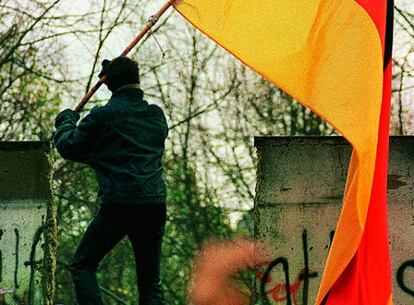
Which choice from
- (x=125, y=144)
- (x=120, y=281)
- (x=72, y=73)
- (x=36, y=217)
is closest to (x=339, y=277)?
(x=125, y=144)

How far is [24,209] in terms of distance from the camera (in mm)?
9125

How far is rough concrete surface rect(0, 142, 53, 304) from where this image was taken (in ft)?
29.8

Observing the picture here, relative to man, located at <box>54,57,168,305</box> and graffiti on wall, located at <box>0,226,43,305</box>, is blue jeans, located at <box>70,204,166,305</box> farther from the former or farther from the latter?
graffiti on wall, located at <box>0,226,43,305</box>

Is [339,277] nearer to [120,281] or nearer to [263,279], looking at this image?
[263,279]

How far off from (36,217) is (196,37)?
32.7ft

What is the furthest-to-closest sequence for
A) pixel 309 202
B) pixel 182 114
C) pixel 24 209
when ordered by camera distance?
pixel 182 114 < pixel 24 209 < pixel 309 202

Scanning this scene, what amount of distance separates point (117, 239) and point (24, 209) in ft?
9.68

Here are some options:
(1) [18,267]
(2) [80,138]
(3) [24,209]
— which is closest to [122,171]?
(2) [80,138]

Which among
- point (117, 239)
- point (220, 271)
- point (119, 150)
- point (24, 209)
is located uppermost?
point (119, 150)

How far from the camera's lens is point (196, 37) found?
18781 mm

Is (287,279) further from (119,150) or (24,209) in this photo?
(119,150)

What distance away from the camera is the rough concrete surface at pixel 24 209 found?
9.09 m

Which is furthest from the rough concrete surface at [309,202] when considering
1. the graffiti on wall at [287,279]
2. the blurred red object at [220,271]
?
the blurred red object at [220,271]

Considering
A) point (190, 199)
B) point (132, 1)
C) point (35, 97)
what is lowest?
point (190, 199)
